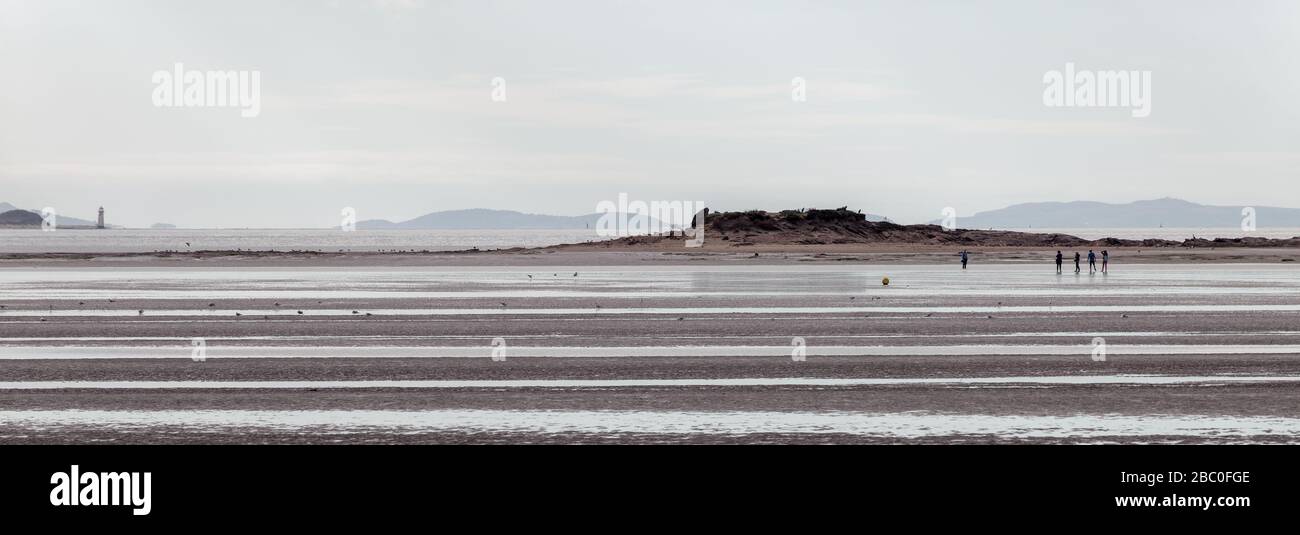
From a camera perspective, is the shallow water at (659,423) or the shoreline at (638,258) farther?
the shoreline at (638,258)

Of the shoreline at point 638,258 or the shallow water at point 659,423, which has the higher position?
the shoreline at point 638,258

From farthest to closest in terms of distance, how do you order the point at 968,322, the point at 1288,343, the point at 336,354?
1. the point at 968,322
2. the point at 1288,343
3. the point at 336,354

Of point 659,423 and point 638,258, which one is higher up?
point 638,258

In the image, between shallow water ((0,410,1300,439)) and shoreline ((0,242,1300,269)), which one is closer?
shallow water ((0,410,1300,439))

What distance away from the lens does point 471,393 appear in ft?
32.7

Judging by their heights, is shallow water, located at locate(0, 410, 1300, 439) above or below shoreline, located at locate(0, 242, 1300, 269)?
below

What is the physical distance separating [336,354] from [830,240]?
62.8 meters

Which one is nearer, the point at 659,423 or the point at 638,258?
the point at 659,423

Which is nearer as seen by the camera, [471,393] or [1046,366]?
[471,393]
